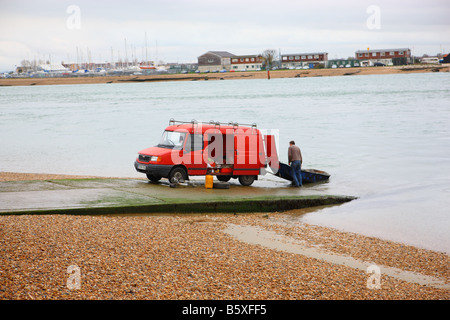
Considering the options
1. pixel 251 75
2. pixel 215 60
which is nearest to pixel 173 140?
pixel 251 75

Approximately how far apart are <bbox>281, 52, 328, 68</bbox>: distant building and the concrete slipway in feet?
529

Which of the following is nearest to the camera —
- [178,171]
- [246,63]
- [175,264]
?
[175,264]

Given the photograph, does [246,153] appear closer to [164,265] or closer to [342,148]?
[164,265]

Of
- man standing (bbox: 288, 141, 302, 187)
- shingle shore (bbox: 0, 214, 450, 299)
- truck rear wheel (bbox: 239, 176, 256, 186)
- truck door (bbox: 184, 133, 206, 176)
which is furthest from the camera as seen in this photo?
truck rear wheel (bbox: 239, 176, 256, 186)

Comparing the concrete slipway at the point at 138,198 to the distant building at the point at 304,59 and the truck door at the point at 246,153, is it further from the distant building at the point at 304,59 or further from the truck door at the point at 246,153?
the distant building at the point at 304,59

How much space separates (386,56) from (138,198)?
16381 centimetres

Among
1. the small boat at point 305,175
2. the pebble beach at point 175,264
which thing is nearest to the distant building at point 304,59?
the small boat at point 305,175

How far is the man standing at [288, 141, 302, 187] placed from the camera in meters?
19.3

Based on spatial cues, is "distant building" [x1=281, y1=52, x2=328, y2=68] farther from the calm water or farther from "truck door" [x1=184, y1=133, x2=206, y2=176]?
"truck door" [x1=184, y1=133, x2=206, y2=176]

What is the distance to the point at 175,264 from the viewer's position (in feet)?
30.5

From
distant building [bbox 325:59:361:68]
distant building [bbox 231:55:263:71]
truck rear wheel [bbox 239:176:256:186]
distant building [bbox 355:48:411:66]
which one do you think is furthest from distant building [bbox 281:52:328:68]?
truck rear wheel [bbox 239:176:256:186]

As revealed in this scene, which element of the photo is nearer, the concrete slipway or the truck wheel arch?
the concrete slipway
